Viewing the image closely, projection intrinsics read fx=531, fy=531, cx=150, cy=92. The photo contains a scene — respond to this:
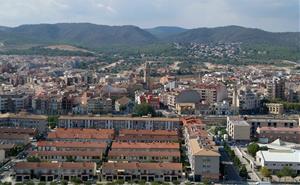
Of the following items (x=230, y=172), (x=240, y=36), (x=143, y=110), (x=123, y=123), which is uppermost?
(x=240, y=36)

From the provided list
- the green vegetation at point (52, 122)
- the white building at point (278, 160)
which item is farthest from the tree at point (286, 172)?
the green vegetation at point (52, 122)

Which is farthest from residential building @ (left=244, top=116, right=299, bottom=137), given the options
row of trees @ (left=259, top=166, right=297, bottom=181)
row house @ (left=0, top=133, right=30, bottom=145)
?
row house @ (left=0, top=133, right=30, bottom=145)

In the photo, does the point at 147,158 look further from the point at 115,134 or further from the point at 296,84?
the point at 296,84

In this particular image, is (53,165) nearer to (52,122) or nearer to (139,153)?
(139,153)

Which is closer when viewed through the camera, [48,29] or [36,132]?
[36,132]

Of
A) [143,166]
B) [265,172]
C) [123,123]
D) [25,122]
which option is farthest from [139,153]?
[25,122]

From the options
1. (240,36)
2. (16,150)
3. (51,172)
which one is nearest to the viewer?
(51,172)

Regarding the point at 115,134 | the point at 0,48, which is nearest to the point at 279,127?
the point at 115,134
